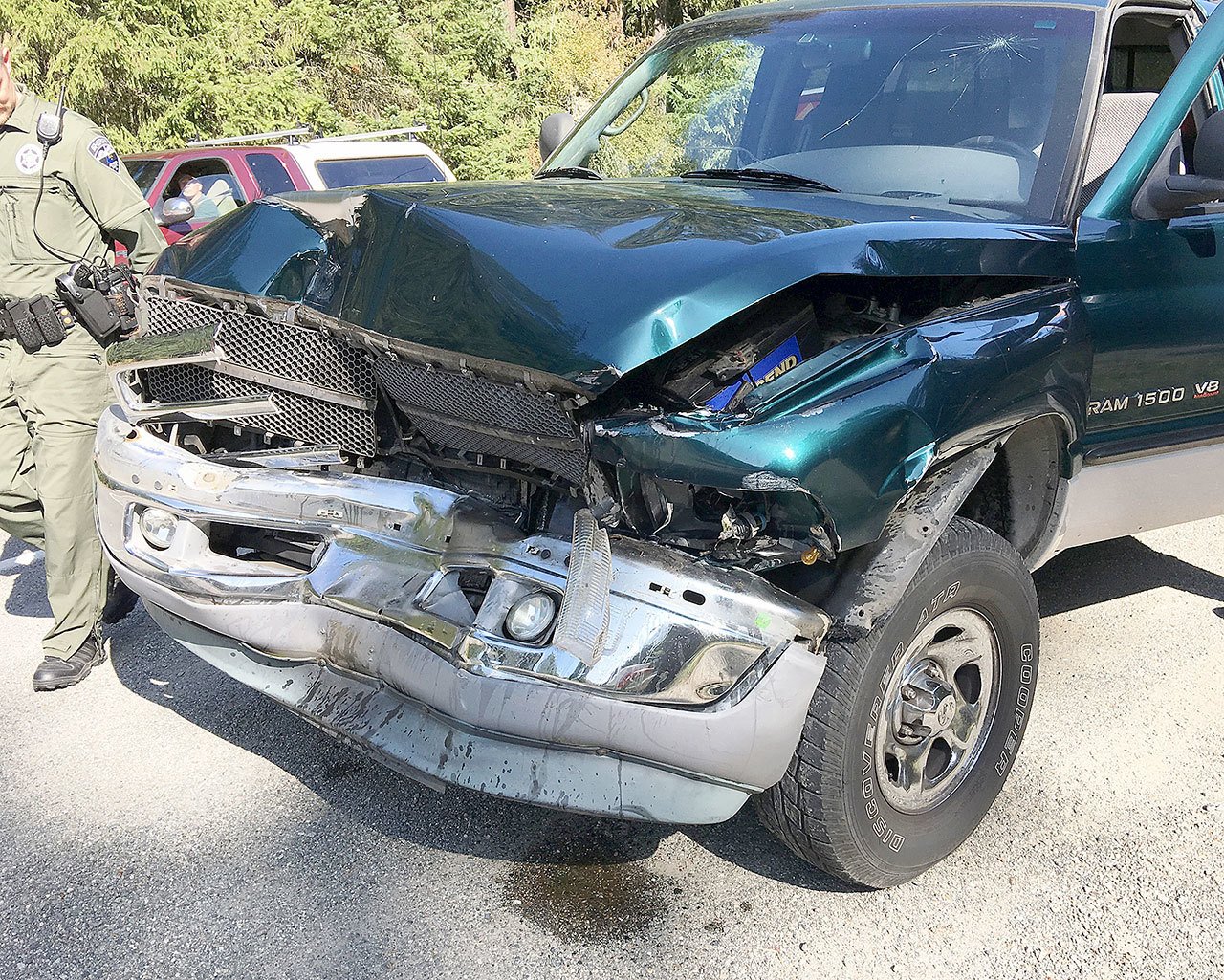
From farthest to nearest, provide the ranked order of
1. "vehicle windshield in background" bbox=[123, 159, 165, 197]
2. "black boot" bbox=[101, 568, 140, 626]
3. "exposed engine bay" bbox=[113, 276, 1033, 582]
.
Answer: "vehicle windshield in background" bbox=[123, 159, 165, 197]
"black boot" bbox=[101, 568, 140, 626]
"exposed engine bay" bbox=[113, 276, 1033, 582]

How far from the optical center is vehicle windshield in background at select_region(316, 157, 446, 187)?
827 cm

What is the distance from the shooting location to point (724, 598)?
2.11 meters

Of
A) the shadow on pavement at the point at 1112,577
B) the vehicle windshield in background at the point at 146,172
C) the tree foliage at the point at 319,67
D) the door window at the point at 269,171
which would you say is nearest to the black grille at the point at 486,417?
the shadow on pavement at the point at 1112,577

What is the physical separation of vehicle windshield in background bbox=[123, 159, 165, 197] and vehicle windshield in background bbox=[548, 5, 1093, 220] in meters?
6.18

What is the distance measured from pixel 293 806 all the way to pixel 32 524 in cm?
177

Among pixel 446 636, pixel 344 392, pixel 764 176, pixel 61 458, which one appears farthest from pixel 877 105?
pixel 61 458

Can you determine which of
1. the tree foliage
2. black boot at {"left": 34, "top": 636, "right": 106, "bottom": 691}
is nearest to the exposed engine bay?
black boot at {"left": 34, "top": 636, "right": 106, "bottom": 691}

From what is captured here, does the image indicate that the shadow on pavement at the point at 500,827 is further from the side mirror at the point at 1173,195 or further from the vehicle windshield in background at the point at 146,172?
the vehicle windshield in background at the point at 146,172

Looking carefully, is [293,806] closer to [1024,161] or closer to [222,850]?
[222,850]

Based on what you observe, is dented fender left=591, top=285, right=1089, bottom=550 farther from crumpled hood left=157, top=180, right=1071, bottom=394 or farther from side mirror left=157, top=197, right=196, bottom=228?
side mirror left=157, top=197, right=196, bottom=228

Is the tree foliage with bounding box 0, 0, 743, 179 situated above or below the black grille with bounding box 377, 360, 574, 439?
below

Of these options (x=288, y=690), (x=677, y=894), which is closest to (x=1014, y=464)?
(x=677, y=894)

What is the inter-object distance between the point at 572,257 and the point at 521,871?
4.82ft

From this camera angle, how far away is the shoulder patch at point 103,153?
387cm
